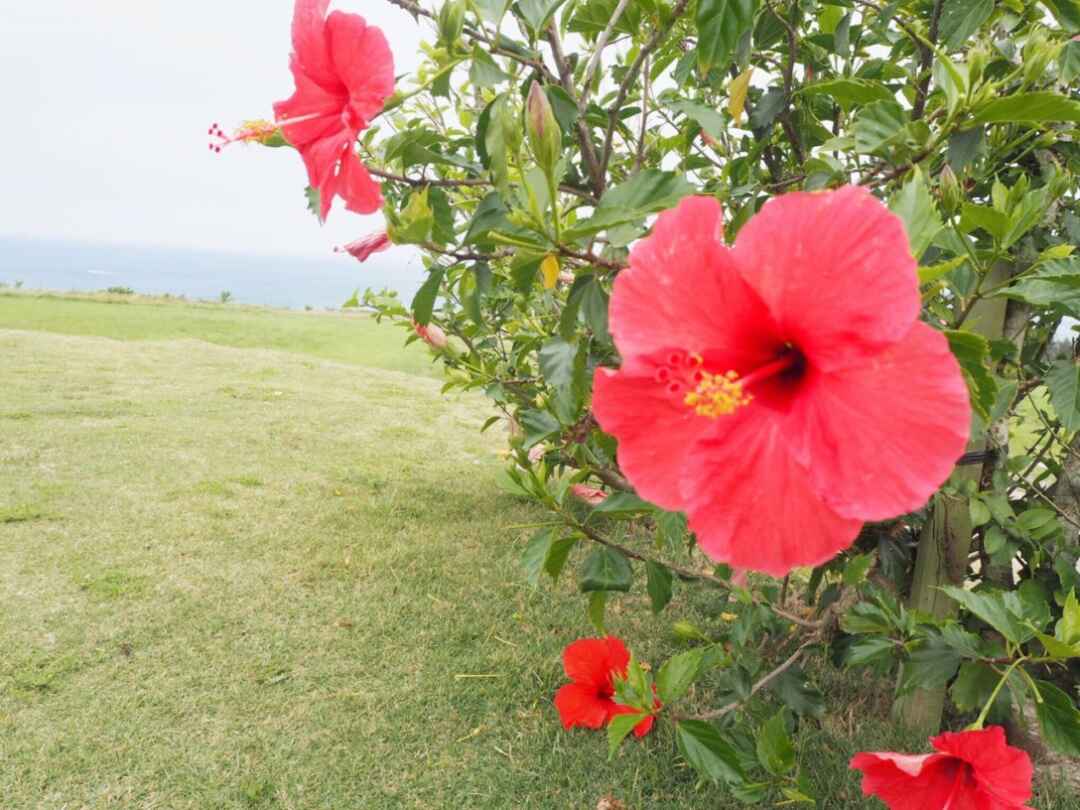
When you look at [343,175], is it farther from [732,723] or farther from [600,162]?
[732,723]

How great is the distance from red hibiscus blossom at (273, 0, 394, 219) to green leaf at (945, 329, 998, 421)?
517 millimetres

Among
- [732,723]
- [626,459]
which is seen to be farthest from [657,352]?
[732,723]

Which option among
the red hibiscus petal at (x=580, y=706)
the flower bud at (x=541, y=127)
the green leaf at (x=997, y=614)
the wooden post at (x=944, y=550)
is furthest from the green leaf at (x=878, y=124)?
the red hibiscus petal at (x=580, y=706)

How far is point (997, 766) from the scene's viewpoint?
38.2 inches

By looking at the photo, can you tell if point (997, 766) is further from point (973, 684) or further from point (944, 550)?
point (944, 550)

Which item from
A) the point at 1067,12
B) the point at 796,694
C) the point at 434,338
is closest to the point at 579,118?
the point at 1067,12

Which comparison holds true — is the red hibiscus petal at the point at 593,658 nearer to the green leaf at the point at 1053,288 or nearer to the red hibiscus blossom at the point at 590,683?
the red hibiscus blossom at the point at 590,683

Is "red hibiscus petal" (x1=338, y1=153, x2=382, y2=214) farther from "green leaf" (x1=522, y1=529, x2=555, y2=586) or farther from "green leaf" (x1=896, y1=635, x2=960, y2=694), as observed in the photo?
"green leaf" (x1=896, y1=635, x2=960, y2=694)

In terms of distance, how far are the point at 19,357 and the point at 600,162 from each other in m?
6.57

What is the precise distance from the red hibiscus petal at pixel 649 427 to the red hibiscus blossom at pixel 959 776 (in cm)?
63

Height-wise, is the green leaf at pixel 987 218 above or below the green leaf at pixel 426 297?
above

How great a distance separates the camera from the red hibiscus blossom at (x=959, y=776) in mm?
959

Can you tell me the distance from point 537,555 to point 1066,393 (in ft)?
2.44

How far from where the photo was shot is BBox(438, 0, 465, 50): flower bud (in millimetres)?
746
